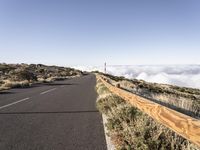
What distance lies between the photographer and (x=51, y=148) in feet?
18.2

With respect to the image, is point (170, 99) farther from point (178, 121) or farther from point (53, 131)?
point (178, 121)

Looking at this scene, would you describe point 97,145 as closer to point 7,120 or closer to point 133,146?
point 133,146

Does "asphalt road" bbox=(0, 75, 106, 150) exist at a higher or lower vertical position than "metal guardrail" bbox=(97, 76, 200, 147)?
lower

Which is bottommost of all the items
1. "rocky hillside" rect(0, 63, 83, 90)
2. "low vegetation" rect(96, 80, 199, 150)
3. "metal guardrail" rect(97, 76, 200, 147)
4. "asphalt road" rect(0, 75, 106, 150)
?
"rocky hillside" rect(0, 63, 83, 90)

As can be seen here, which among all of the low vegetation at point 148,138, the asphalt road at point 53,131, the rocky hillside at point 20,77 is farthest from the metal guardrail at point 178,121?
the rocky hillside at point 20,77

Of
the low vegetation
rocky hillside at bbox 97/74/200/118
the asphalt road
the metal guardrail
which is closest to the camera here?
the metal guardrail

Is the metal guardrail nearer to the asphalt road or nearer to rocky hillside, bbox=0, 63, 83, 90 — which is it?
the asphalt road

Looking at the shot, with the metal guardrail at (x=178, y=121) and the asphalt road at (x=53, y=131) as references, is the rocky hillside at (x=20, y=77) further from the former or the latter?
the metal guardrail at (x=178, y=121)

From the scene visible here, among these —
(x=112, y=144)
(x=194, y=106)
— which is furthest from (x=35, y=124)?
(x=194, y=106)

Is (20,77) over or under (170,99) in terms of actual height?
under

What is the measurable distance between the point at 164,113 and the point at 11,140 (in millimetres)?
3864

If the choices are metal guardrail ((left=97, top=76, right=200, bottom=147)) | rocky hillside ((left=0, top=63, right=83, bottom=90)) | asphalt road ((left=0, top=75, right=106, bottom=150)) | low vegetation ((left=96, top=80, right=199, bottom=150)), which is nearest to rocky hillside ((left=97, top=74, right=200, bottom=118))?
low vegetation ((left=96, top=80, right=199, bottom=150))

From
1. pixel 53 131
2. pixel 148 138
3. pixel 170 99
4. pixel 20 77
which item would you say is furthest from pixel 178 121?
pixel 20 77

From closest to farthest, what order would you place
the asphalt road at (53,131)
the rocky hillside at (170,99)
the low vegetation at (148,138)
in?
1. the low vegetation at (148,138)
2. the asphalt road at (53,131)
3. the rocky hillside at (170,99)
